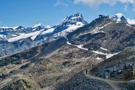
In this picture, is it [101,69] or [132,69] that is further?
[101,69]

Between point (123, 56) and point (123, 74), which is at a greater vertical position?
point (123, 56)

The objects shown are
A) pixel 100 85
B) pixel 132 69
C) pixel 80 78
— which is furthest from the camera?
pixel 80 78

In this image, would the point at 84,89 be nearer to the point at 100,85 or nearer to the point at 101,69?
the point at 100,85

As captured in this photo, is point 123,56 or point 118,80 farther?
point 123,56

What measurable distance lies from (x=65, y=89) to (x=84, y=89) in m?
19.5

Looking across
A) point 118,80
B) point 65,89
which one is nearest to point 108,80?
point 118,80

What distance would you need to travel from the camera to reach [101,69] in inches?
5930

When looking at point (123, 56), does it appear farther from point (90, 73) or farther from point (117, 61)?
point (90, 73)

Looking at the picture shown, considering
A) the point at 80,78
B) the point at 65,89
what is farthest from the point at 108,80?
the point at 65,89

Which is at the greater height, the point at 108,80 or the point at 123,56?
the point at 123,56

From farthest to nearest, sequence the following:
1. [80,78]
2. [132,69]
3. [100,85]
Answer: [80,78] < [132,69] < [100,85]

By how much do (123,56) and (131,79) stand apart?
2664 cm

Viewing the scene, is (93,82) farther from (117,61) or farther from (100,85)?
(117,61)

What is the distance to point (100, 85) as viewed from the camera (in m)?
128
